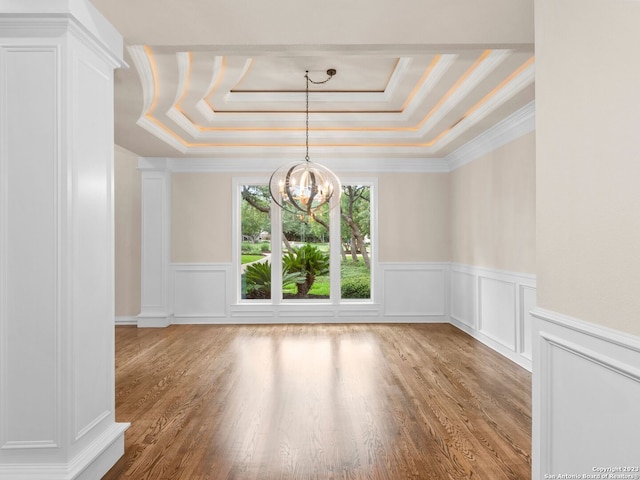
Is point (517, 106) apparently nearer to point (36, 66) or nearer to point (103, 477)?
point (36, 66)

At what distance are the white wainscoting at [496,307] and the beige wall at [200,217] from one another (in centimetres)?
348

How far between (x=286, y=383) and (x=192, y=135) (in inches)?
134

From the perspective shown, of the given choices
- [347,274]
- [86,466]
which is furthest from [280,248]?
[86,466]

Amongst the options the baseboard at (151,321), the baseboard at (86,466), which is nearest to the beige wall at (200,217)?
the baseboard at (151,321)

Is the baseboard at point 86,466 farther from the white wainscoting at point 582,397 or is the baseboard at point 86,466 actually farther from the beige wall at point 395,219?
the beige wall at point 395,219

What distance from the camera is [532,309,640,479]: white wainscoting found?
4.72 ft

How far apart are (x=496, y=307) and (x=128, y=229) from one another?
5.33 meters

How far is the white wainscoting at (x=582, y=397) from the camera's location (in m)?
1.44

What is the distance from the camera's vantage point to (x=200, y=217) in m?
6.66

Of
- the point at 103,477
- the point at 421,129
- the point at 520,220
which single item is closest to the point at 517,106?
the point at 520,220

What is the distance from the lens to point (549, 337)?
1865mm

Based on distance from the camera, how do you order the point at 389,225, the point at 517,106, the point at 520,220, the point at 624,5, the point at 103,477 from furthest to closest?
the point at 389,225 < the point at 520,220 < the point at 517,106 < the point at 103,477 < the point at 624,5

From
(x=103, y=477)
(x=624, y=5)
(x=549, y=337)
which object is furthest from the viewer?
(x=103, y=477)

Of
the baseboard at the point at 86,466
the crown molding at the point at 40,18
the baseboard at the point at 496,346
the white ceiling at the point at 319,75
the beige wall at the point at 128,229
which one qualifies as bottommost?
the baseboard at the point at 496,346
